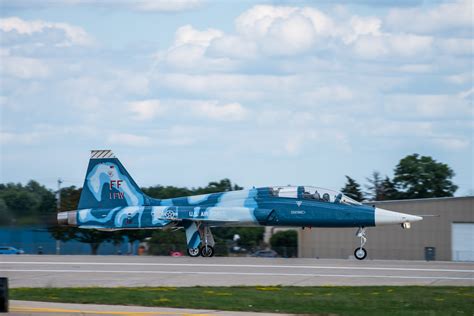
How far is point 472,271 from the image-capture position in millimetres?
27312

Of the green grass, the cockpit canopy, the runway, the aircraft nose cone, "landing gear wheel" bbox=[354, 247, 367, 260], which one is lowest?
the green grass

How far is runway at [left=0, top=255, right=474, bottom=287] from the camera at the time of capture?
79.2 feet

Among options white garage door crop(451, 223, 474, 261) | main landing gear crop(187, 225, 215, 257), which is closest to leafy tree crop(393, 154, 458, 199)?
white garage door crop(451, 223, 474, 261)

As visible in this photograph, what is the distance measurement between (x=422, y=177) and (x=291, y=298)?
6727cm

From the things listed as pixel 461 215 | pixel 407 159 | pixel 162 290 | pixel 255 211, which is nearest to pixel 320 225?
pixel 255 211

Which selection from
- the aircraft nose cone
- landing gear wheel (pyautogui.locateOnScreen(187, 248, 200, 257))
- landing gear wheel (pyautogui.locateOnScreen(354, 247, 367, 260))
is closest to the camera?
the aircraft nose cone

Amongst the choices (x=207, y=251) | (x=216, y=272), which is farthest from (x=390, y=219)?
(x=216, y=272)

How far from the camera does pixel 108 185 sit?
1302 inches

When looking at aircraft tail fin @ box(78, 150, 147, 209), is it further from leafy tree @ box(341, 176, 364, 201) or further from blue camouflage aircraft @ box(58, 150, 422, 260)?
leafy tree @ box(341, 176, 364, 201)

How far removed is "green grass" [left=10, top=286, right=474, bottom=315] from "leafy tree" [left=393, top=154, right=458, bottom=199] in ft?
205

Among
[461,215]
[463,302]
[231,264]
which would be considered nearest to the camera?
[463,302]

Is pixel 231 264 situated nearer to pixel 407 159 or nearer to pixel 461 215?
pixel 461 215

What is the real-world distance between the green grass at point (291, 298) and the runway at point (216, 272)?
1463mm

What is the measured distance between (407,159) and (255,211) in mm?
58396
